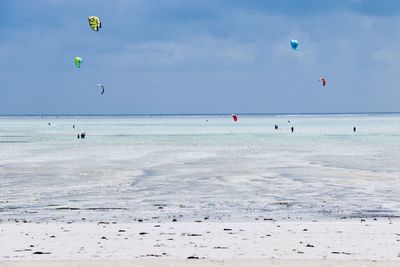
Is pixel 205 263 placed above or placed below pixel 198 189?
below

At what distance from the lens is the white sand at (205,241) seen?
41.3ft

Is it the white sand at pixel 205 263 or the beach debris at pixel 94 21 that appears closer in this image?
the white sand at pixel 205 263

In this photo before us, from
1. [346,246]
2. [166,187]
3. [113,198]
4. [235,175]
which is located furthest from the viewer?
[235,175]

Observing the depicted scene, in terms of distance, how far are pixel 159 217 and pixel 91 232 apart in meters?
3.59

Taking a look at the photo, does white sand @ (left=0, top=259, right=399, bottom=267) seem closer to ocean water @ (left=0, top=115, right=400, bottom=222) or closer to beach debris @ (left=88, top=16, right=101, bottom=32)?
ocean water @ (left=0, top=115, right=400, bottom=222)

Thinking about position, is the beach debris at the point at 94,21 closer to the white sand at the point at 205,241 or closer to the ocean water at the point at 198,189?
the ocean water at the point at 198,189

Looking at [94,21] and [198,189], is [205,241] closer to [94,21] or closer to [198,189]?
[198,189]

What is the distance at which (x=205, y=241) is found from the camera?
14.1 metres

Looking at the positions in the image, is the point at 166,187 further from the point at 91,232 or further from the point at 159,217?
the point at 91,232

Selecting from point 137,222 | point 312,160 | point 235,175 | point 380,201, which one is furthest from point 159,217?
point 312,160

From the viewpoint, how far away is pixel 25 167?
1481 inches

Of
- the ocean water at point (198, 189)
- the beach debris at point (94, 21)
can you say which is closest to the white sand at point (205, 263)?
the ocean water at point (198, 189)

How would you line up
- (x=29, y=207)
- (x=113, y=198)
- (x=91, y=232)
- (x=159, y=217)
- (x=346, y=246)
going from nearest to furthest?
(x=346, y=246)
(x=91, y=232)
(x=159, y=217)
(x=29, y=207)
(x=113, y=198)

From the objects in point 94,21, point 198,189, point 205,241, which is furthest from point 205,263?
point 94,21
